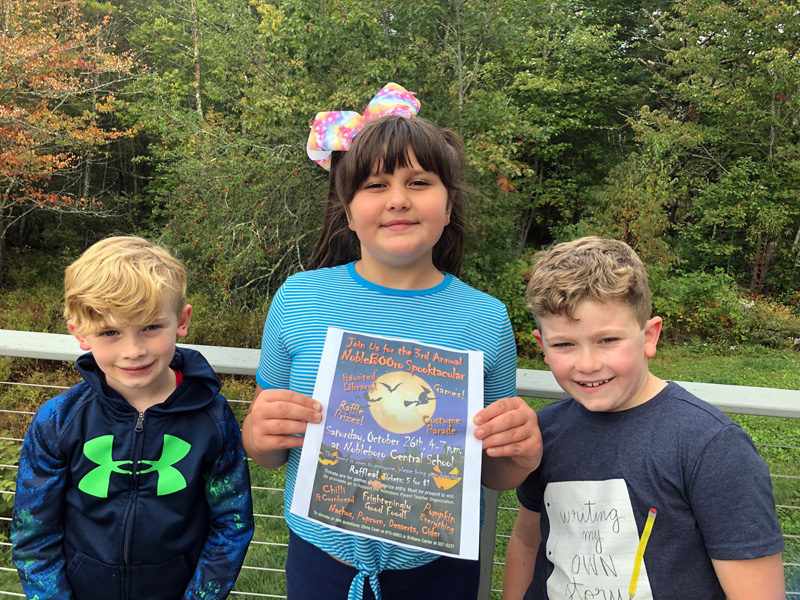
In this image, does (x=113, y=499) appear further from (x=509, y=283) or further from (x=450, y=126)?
(x=509, y=283)

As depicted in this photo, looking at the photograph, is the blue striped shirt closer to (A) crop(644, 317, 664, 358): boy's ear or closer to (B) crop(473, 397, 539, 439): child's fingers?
(B) crop(473, 397, 539, 439): child's fingers

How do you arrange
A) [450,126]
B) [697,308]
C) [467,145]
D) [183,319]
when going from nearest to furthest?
[183,319] → [467,145] → [450,126] → [697,308]

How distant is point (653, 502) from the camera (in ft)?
3.99

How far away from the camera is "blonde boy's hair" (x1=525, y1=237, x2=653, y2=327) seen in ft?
4.11

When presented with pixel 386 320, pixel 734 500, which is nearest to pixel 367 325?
pixel 386 320

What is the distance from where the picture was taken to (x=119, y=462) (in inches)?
53.8

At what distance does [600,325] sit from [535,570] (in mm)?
651

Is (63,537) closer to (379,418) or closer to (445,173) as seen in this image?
(379,418)

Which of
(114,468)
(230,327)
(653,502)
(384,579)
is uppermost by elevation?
(653,502)

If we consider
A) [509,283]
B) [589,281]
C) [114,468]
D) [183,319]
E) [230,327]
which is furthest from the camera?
[509,283]

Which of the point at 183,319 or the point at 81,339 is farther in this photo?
the point at 183,319

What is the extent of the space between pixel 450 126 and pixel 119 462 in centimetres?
686

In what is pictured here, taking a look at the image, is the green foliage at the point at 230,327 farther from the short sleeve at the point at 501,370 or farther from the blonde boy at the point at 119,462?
the short sleeve at the point at 501,370

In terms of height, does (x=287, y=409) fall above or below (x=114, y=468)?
above
